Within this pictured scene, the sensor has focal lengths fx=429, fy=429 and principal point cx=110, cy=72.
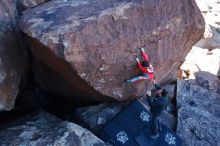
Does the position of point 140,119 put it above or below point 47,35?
below

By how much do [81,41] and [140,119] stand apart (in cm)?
163

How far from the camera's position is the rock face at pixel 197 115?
6.70 meters

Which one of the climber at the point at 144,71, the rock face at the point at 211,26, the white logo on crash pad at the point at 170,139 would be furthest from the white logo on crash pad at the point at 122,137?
the rock face at the point at 211,26

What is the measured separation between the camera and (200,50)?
12.0m

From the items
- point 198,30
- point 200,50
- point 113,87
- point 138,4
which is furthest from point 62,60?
point 200,50

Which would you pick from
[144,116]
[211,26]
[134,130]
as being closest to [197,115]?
[144,116]

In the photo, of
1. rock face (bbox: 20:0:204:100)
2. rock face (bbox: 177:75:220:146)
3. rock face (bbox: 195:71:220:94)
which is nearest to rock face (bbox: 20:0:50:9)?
rock face (bbox: 20:0:204:100)

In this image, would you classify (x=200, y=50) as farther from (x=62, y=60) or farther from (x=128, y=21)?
(x=62, y=60)

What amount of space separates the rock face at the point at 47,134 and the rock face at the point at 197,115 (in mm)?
1742

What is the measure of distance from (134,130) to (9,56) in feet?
6.73

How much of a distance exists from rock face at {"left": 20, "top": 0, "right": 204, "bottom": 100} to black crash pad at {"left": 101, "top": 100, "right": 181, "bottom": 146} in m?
0.29

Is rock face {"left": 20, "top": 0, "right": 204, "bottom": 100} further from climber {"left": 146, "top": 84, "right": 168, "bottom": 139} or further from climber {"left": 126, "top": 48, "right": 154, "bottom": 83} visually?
climber {"left": 146, "top": 84, "right": 168, "bottom": 139}

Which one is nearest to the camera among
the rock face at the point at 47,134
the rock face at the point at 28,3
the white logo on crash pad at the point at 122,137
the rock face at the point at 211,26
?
the rock face at the point at 47,134

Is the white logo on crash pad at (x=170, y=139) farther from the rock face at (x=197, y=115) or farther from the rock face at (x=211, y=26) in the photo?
the rock face at (x=211, y=26)
